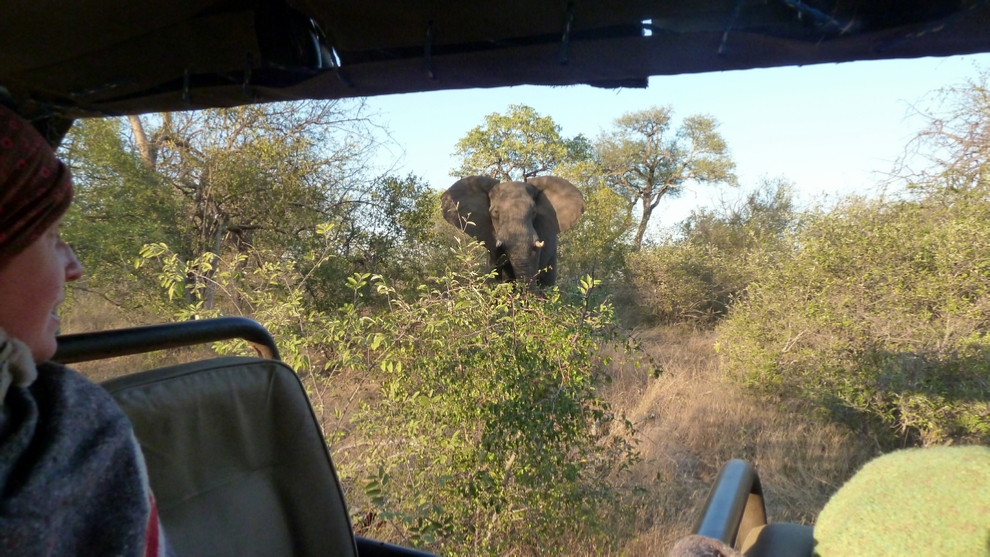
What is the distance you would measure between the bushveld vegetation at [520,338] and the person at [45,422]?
1576 mm

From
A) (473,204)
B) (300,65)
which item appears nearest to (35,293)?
(300,65)

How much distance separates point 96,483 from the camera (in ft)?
2.31

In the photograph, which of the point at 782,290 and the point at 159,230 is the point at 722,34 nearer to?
the point at 782,290

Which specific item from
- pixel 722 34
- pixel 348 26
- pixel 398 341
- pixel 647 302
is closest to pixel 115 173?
pixel 398 341

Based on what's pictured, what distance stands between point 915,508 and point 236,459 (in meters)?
1.23

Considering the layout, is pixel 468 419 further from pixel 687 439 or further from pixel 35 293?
pixel 35 293

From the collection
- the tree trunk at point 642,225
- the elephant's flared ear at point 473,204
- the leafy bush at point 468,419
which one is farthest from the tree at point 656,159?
the leafy bush at point 468,419

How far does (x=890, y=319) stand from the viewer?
4012mm

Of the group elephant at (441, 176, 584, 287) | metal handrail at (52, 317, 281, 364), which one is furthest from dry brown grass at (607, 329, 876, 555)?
elephant at (441, 176, 584, 287)

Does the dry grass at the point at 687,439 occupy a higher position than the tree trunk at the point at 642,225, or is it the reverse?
the tree trunk at the point at 642,225

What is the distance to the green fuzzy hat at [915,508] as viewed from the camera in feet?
2.25

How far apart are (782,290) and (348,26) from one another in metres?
4.57

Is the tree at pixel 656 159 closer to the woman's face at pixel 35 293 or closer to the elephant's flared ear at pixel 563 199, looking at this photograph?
the elephant's flared ear at pixel 563 199

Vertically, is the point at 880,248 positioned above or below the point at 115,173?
below
